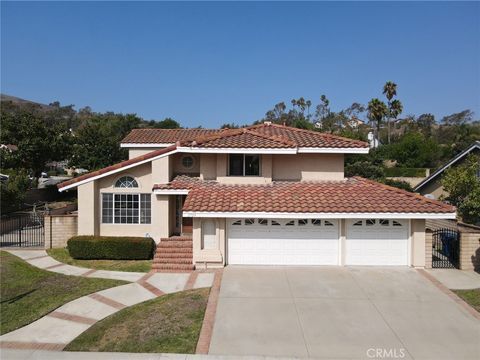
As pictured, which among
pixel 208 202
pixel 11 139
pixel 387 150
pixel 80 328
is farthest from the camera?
pixel 387 150

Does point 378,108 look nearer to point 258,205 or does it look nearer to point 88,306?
point 258,205

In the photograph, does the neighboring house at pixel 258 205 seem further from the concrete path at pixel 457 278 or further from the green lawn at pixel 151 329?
the green lawn at pixel 151 329

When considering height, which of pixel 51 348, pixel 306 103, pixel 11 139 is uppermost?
pixel 306 103

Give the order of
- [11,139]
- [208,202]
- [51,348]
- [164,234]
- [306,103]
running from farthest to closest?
[306,103] → [11,139] → [164,234] → [208,202] → [51,348]

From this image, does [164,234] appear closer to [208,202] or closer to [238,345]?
[208,202]

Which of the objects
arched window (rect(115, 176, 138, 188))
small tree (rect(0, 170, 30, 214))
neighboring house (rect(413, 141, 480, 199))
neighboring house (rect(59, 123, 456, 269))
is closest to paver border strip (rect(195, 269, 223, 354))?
neighboring house (rect(59, 123, 456, 269))

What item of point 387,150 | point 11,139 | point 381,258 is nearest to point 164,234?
point 381,258

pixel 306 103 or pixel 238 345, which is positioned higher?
pixel 306 103
